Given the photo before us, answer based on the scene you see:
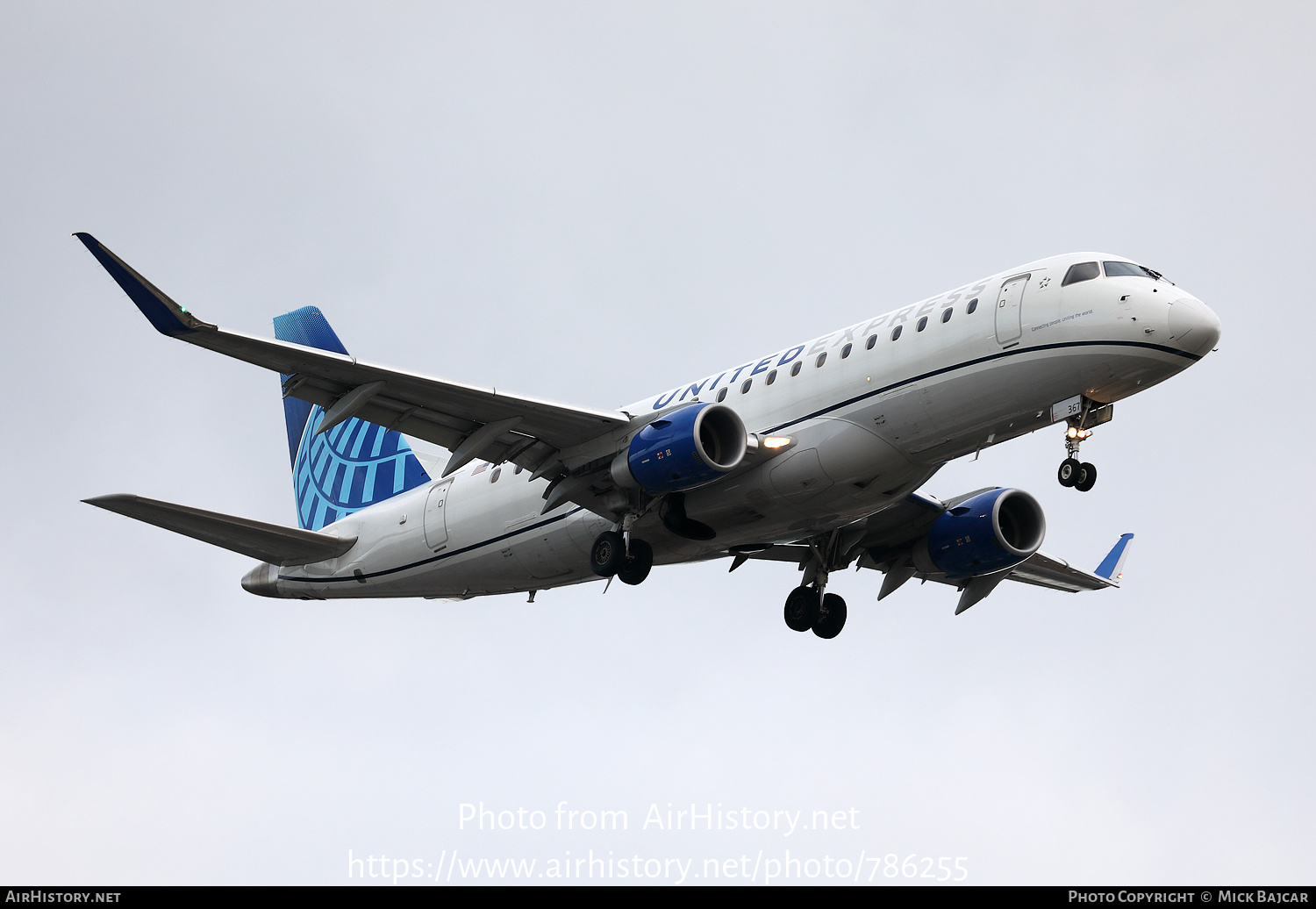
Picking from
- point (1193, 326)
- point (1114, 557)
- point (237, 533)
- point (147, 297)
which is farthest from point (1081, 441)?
point (237, 533)

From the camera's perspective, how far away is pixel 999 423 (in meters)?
24.1

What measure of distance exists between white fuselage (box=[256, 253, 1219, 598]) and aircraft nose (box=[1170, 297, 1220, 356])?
28 millimetres

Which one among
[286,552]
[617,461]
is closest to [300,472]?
[286,552]

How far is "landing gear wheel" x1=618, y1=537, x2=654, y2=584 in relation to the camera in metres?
26.8

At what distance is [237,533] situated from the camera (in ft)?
97.4

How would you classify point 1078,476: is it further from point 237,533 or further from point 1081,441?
point 237,533

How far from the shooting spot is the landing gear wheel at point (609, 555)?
2689 centimetres

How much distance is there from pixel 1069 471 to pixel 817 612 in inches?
349

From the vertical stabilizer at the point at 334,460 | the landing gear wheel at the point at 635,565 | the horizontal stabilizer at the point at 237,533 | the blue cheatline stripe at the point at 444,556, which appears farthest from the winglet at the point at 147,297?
the vertical stabilizer at the point at 334,460

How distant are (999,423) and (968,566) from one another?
6502 mm

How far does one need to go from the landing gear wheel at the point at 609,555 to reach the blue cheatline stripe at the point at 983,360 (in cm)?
364

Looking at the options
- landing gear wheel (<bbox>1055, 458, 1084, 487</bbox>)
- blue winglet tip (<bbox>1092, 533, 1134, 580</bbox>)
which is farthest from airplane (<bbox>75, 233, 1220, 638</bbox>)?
blue winglet tip (<bbox>1092, 533, 1134, 580</bbox>)

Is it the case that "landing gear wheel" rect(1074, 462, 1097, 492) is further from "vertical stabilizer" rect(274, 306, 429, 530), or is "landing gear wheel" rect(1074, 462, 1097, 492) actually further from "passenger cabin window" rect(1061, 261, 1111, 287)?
"vertical stabilizer" rect(274, 306, 429, 530)
